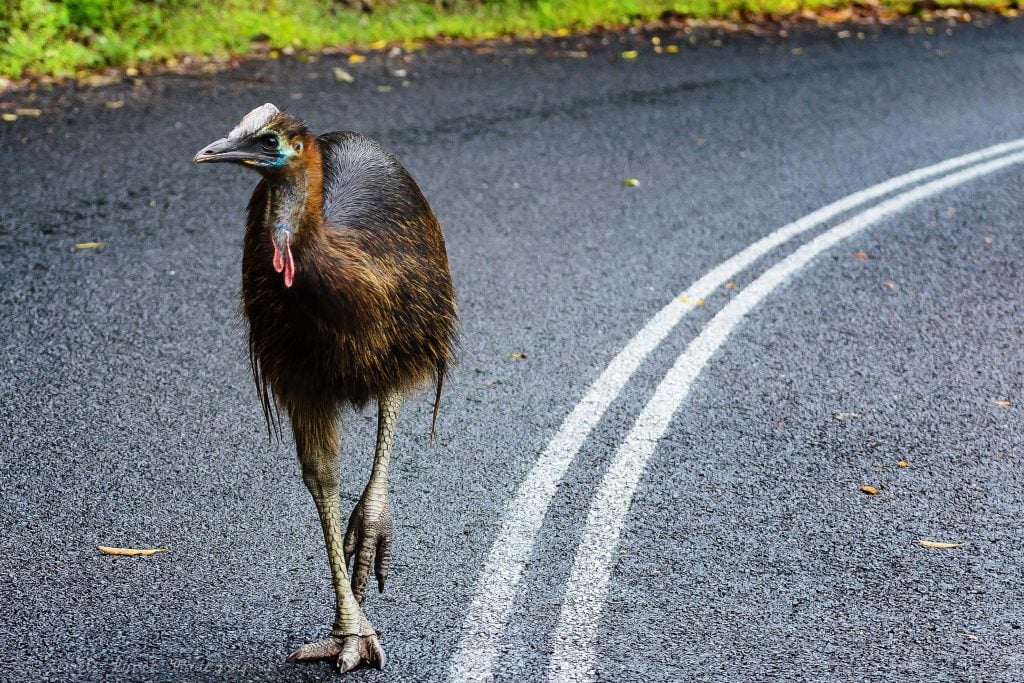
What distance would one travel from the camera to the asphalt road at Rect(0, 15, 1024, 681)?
4270 mm

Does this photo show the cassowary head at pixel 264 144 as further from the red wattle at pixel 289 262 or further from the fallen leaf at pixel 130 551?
the fallen leaf at pixel 130 551

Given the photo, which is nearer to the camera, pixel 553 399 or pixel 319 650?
pixel 319 650

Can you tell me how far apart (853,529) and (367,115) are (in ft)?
18.6

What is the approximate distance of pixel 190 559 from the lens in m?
4.56

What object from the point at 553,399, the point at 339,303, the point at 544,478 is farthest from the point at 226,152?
the point at 553,399

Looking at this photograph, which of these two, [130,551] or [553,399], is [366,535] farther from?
[553,399]

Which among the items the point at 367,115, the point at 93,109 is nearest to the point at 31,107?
the point at 93,109

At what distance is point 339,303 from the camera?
3527 millimetres

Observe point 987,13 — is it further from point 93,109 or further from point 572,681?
point 572,681

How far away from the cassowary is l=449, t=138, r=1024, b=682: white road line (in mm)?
352

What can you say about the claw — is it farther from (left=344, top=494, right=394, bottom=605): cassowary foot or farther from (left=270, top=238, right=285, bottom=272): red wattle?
(left=270, top=238, right=285, bottom=272): red wattle

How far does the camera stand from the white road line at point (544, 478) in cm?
415

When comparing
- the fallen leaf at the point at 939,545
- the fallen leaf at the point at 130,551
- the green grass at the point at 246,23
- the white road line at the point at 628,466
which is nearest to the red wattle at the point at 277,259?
the white road line at the point at 628,466

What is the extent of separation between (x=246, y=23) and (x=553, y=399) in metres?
6.61
